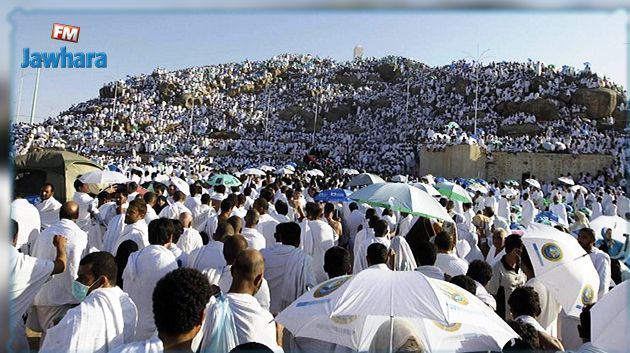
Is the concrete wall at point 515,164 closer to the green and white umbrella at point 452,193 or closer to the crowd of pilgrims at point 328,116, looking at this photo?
the crowd of pilgrims at point 328,116

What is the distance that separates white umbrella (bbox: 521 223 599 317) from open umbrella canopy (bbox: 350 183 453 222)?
117 centimetres

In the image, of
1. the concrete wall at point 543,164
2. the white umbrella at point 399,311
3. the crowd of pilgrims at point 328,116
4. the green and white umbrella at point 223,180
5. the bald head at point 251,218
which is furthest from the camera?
the crowd of pilgrims at point 328,116

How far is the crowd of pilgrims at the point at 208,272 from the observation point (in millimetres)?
2654

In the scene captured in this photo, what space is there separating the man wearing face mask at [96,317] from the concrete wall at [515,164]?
25.6 m

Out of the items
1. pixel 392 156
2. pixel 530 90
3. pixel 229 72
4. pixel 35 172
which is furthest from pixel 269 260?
pixel 229 72

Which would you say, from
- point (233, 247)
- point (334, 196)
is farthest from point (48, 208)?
point (334, 196)

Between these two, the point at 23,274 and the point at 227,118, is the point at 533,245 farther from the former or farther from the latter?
the point at 227,118

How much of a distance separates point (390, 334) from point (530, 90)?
42992 millimetres

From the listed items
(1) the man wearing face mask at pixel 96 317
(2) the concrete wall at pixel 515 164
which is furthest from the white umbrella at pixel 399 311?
(2) the concrete wall at pixel 515 164

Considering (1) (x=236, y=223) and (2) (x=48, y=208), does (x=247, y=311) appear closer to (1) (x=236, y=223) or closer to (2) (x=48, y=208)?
(1) (x=236, y=223)

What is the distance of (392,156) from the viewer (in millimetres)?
35906

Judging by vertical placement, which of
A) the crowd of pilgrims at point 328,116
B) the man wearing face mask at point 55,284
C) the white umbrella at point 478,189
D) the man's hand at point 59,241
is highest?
the crowd of pilgrims at point 328,116

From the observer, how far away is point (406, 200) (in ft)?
17.0

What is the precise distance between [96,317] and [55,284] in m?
1.77
